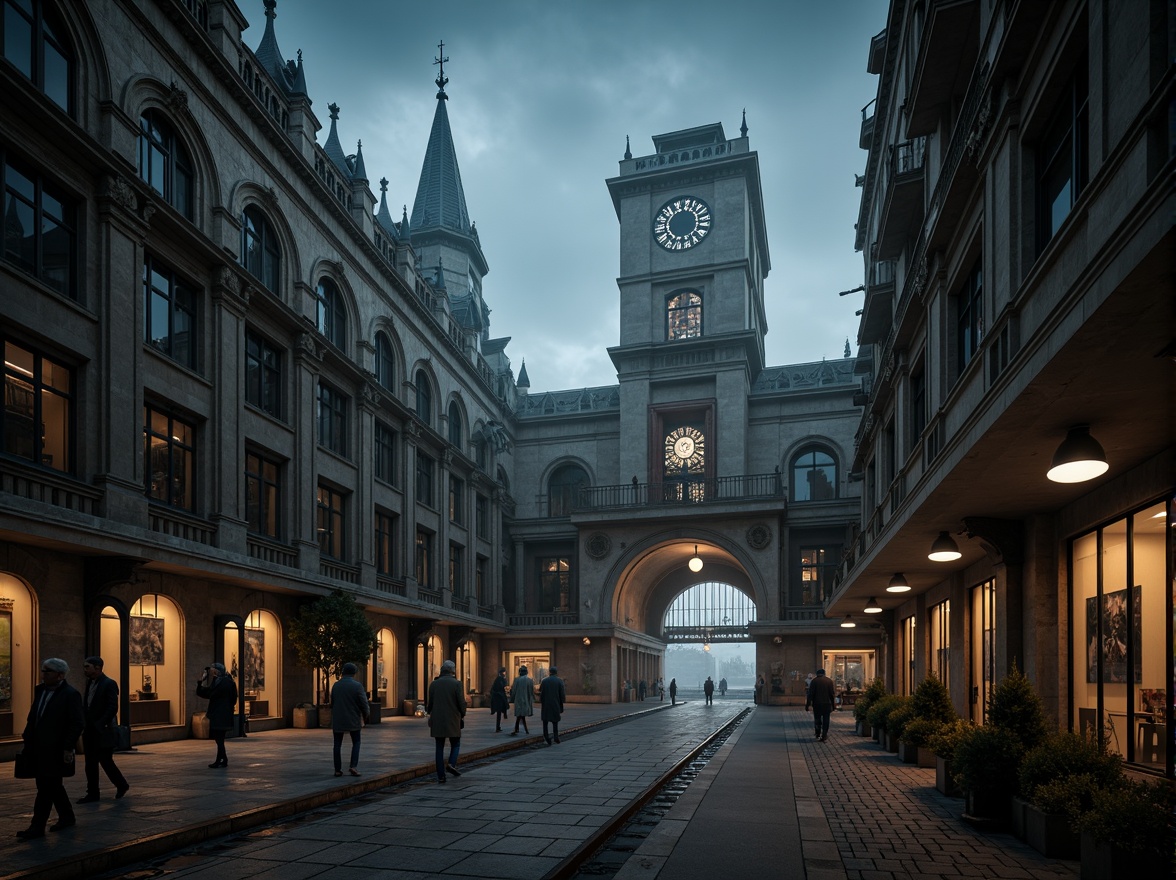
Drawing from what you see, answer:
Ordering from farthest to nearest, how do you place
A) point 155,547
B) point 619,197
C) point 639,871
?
point 619,197
point 155,547
point 639,871

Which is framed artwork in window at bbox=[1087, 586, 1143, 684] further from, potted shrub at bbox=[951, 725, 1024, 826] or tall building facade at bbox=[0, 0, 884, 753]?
tall building facade at bbox=[0, 0, 884, 753]

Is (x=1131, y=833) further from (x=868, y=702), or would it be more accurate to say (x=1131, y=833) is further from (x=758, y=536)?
(x=758, y=536)

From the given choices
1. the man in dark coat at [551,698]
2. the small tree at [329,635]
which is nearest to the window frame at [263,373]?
the small tree at [329,635]

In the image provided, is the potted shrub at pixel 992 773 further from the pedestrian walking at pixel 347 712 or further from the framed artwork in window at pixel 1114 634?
the pedestrian walking at pixel 347 712

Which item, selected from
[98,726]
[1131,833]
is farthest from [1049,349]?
[98,726]

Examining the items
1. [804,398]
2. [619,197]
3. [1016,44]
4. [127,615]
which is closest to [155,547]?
[127,615]

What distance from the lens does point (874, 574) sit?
2206 cm

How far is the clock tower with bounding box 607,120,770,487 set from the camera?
158 ft

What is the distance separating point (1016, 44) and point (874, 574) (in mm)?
14491

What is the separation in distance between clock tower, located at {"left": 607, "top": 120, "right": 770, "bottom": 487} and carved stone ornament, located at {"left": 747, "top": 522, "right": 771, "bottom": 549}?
11.9 ft

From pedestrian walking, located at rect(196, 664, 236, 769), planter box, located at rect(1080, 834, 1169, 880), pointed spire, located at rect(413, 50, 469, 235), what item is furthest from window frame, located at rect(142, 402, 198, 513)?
pointed spire, located at rect(413, 50, 469, 235)

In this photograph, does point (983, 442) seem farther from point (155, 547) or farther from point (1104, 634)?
point (155, 547)

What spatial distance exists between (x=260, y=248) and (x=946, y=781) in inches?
831

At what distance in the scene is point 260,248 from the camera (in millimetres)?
25734
